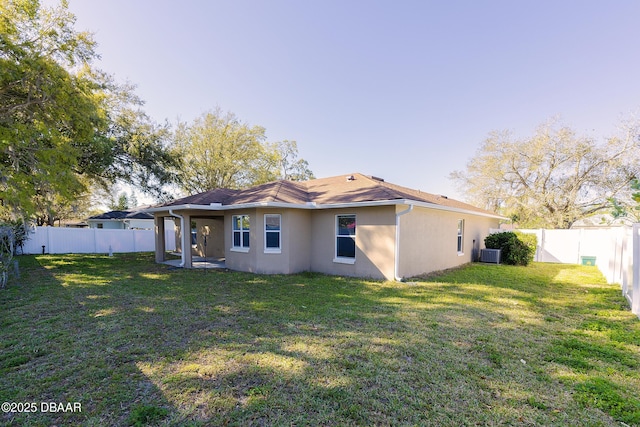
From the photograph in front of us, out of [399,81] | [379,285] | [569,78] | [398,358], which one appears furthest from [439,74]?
[398,358]

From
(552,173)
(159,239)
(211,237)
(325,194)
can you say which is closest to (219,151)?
(211,237)

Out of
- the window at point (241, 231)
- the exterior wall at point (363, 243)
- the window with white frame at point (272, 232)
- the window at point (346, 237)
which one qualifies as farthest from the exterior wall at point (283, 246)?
the window at point (346, 237)

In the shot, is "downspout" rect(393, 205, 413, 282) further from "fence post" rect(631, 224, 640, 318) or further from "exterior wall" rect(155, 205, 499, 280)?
"fence post" rect(631, 224, 640, 318)

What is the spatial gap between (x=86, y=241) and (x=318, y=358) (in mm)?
20228

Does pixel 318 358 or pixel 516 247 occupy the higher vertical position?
pixel 516 247

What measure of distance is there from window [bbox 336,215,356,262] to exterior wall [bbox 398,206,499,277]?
5.37ft

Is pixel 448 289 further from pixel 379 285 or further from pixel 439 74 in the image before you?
pixel 439 74

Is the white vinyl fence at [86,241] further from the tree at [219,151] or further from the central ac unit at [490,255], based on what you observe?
the central ac unit at [490,255]

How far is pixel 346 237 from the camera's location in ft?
32.1

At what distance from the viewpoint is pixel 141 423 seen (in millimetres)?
2463

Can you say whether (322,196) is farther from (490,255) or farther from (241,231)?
(490,255)

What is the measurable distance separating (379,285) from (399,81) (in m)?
10.6

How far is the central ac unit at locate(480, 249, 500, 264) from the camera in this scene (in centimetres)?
1372

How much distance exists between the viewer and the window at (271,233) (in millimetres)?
9961
